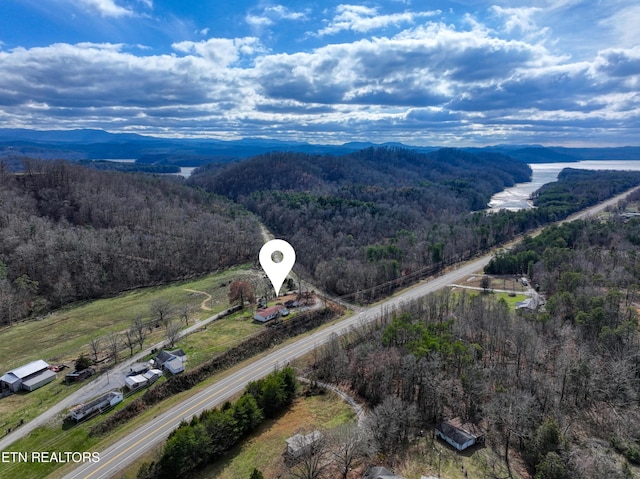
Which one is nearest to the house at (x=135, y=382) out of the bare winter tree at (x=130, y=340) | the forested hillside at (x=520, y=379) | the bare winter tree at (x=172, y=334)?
the bare winter tree at (x=130, y=340)

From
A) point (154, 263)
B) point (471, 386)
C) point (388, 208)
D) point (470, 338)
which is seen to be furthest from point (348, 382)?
point (388, 208)

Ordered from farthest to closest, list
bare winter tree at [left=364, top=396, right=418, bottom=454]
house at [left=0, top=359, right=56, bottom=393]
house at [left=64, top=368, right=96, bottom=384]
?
1. house at [left=64, top=368, right=96, bottom=384]
2. house at [left=0, top=359, right=56, bottom=393]
3. bare winter tree at [left=364, top=396, right=418, bottom=454]

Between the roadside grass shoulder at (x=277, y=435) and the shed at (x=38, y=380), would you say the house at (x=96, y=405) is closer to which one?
the shed at (x=38, y=380)

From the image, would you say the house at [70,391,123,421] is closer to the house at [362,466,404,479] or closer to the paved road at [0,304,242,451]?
the paved road at [0,304,242,451]

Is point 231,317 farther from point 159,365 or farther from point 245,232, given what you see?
point 245,232

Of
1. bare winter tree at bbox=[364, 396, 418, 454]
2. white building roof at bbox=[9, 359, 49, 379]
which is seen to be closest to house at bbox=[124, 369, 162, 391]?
white building roof at bbox=[9, 359, 49, 379]

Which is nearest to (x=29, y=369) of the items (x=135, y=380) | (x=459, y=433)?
(x=135, y=380)
